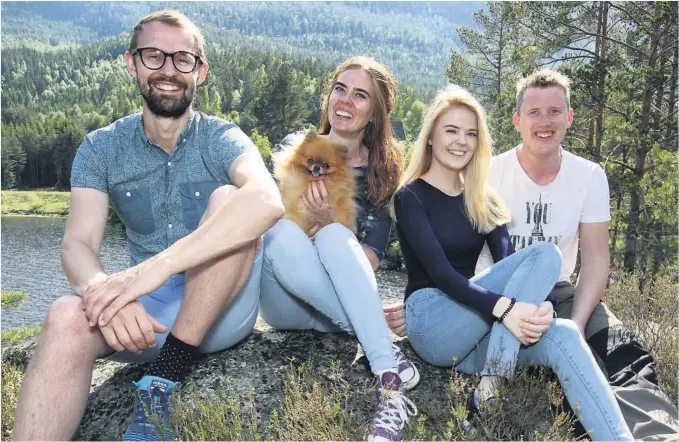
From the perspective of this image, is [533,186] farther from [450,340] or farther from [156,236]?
[156,236]

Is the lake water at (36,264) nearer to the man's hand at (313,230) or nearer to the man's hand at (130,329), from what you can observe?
the man's hand at (313,230)

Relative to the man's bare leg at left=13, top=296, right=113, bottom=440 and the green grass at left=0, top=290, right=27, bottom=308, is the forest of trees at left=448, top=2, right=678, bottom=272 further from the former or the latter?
the green grass at left=0, top=290, right=27, bottom=308

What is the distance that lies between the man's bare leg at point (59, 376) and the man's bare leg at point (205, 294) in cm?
30

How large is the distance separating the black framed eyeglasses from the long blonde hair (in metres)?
1.11

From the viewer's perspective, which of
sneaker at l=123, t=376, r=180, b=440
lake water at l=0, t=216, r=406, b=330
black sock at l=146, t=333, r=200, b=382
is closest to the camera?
sneaker at l=123, t=376, r=180, b=440

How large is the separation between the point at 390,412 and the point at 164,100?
1611mm

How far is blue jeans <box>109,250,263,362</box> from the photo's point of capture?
7.59 ft

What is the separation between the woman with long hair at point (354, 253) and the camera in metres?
2.31

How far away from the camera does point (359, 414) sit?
7.79 ft

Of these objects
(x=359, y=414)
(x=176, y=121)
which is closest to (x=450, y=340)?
(x=359, y=414)

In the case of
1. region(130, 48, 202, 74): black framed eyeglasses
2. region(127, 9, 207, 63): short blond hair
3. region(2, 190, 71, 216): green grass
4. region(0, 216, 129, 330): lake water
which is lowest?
region(2, 190, 71, 216): green grass

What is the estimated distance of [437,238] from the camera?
2.65 metres

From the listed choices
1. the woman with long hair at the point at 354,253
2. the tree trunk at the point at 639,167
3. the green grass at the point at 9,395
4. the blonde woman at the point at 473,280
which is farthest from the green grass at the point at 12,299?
the blonde woman at the point at 473,280

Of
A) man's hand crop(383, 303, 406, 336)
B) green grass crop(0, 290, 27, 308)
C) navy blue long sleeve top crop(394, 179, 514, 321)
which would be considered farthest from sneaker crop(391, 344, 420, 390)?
green grass crop(0, 290, 27, 308)
